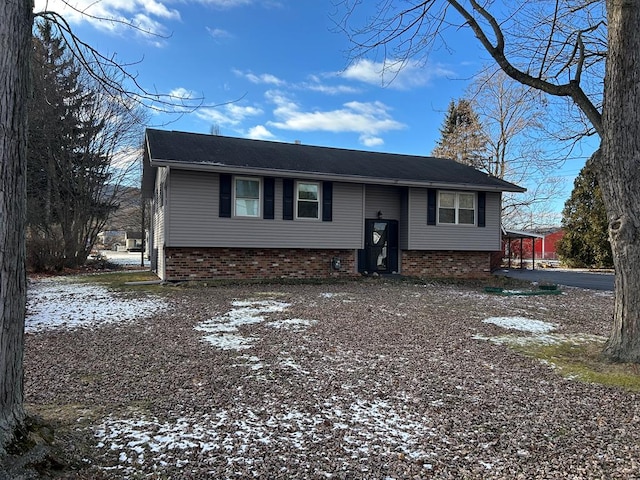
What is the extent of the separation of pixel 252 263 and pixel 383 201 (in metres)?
4.96

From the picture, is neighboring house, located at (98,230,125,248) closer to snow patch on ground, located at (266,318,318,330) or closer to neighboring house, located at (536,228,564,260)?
neighboring house, located at (536,228,564,260)

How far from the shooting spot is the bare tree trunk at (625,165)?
4605mm

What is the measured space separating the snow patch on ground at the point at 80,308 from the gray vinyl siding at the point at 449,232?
848 centimetres

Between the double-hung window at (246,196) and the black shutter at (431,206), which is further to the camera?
the black shutter at (431,206)

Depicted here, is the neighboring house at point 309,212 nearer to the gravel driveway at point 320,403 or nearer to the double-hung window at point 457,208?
the double-hung window at point 457,208

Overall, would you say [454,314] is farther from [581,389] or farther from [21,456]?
[21,456]

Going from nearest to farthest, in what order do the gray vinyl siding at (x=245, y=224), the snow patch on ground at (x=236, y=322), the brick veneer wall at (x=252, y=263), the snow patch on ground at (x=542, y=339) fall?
the snow patch on ground at (x=236, y=322) → the snow patch on ground at (x=542, y=339) → the gray vinyl siding at (x=245, y=224) → the brick veneer wall at (x=252, y=263)

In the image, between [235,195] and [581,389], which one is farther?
[235,195]

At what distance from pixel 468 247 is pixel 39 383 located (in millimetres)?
13292

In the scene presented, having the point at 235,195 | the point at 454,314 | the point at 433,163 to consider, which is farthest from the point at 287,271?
the point at 433,163

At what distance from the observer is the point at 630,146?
4.62m

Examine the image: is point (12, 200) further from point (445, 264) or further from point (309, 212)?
point (445, 264)

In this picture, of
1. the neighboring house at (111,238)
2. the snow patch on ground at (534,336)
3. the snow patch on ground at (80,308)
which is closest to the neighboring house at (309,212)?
the snow patch on ground at (80,308)

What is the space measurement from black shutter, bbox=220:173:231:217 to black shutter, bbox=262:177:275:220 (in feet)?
3.42
